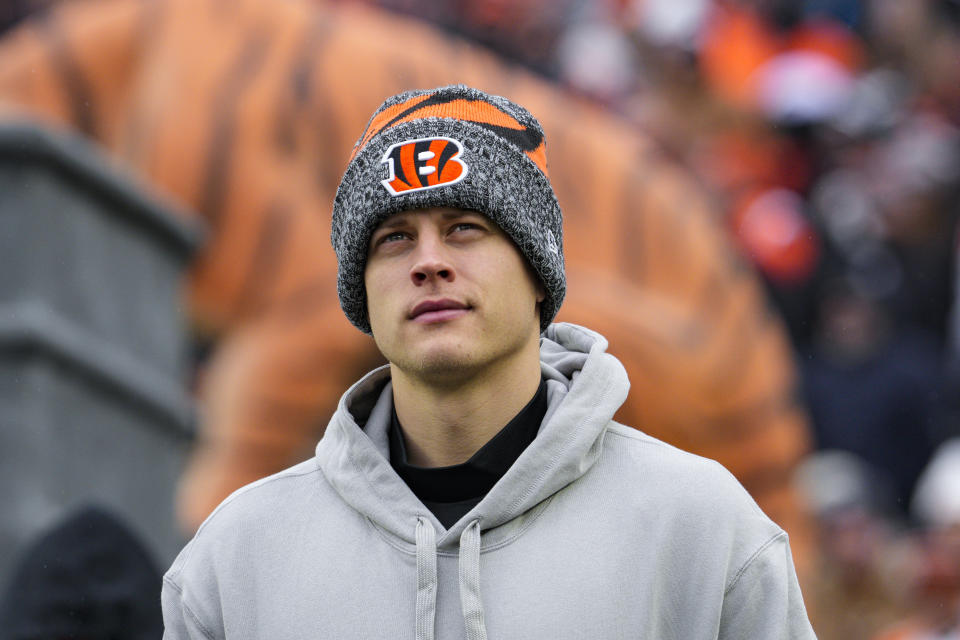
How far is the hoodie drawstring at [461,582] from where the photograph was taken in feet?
6.00

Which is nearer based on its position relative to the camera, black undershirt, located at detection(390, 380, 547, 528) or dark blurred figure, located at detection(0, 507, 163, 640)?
black undershirt, located at detection(390, 380, 547, 528)

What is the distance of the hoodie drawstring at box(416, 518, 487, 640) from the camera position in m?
1.83

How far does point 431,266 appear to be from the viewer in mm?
1915

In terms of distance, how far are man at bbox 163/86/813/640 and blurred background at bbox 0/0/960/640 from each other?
3342mm

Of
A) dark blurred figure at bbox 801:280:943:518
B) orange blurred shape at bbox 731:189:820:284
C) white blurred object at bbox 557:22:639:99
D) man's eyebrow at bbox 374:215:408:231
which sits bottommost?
man's eyebrow at bbox 374:215:408:231

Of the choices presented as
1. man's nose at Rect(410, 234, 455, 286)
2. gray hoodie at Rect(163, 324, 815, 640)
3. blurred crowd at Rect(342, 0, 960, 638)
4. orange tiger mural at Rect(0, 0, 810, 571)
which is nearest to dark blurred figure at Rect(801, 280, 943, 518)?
blurred crowd at Rect(342, 0, 960, 638)

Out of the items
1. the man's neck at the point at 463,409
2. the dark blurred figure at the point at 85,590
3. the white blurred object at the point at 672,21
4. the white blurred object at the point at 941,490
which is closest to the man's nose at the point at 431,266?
the man's neck at the point at 463,409

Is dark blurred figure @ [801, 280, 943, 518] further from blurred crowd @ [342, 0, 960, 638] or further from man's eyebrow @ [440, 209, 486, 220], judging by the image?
man's eyebrow @ [440, 209, 486, 220]

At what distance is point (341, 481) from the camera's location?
1.98m

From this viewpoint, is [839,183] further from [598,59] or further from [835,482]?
[835,482]

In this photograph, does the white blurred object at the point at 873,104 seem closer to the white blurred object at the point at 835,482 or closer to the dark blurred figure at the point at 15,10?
the white blurred object at the point at 835,482

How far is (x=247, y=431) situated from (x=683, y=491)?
475 centimetres

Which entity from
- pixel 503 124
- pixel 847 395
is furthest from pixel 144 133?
pixel 503 124

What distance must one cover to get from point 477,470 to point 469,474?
0.01 m
